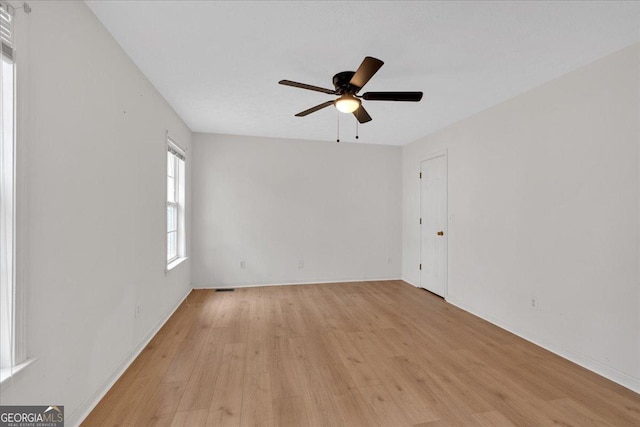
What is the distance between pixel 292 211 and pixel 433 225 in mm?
2337

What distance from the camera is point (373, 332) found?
289cm

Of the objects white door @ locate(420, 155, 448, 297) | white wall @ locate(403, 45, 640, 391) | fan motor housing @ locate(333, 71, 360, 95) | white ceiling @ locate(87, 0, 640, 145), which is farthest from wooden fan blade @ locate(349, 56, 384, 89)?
white door @ locate(420, 155, 448, 297)

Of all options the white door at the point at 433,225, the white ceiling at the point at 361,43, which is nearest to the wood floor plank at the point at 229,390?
the white ceiling at the point at 361,43

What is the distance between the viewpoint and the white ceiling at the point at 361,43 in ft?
5.54

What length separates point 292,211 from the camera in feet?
15.5

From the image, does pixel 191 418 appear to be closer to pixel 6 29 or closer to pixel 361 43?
pixel 6 29

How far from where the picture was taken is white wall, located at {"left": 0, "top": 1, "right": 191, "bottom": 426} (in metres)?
1.27

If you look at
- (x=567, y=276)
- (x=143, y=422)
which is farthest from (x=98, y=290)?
(x=567, y=276)

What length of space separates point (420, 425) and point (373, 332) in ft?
4.13

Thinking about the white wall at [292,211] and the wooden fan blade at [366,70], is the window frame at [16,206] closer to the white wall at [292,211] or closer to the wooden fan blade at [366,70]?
the wooden fan blade at [366,70]

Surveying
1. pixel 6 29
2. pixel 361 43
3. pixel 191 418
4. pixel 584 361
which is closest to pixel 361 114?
pixel 361 43

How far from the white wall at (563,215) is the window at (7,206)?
3.74 metres

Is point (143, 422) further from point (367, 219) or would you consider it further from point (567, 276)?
point (367, 219)

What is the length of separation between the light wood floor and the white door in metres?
0.97
